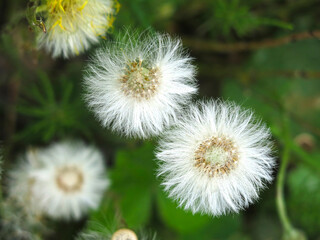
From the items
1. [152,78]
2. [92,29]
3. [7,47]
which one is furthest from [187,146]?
[7,47]

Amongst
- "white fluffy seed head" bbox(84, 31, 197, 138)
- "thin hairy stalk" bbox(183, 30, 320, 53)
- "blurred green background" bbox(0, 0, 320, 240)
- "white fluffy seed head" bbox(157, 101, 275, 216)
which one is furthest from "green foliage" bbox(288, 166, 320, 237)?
"white fluffy seed head" bbox(84, 31, 197, 138)

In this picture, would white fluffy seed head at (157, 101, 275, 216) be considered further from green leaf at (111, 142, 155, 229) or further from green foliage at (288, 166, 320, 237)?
green foliage at (288, 166, 320, 237)

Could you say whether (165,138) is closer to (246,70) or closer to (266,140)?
(266,140)

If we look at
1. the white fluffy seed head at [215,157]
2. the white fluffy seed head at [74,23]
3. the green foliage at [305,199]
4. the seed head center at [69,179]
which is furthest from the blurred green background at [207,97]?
the white fluffy seed head at [215,157]

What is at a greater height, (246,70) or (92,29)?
(246,70)

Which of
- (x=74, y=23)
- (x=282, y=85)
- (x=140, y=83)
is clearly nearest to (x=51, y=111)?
(x=74, y=23)

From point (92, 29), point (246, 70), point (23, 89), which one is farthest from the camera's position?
point (246, 70)

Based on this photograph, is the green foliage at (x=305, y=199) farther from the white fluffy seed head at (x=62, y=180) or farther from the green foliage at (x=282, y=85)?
the white fluffy seed head at (x=62, y=180)
